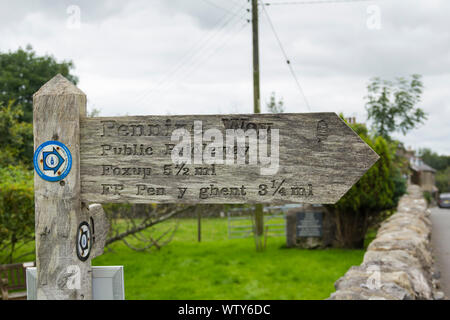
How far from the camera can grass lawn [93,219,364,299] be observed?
808 centimetres

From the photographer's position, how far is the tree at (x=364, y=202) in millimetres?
11641

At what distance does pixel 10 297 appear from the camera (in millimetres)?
7543

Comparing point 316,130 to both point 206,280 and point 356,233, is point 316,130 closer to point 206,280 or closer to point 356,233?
point 206,280

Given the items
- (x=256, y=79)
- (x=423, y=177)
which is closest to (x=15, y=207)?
(x=256, y=79)

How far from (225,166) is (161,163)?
1.02 ft

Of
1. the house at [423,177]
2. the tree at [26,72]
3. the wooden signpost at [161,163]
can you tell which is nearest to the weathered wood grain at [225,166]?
the wooden signpost at [161,163]

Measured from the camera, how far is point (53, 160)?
200 centimetres

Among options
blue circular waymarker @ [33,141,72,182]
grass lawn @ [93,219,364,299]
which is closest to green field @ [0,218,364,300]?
grass lawn @ [93,219,364,299]

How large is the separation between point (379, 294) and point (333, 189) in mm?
2062

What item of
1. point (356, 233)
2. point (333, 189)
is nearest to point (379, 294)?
point (333, 189)

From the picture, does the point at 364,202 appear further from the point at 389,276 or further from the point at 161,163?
the point at 161,163

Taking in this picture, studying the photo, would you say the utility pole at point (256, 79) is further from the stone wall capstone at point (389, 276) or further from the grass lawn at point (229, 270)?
the stone wall capstone at point (389, 276)

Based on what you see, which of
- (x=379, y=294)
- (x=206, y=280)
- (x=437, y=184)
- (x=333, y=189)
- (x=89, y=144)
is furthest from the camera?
(x=437, y=184)

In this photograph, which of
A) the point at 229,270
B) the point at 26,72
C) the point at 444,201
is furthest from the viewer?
the point at 444,201
